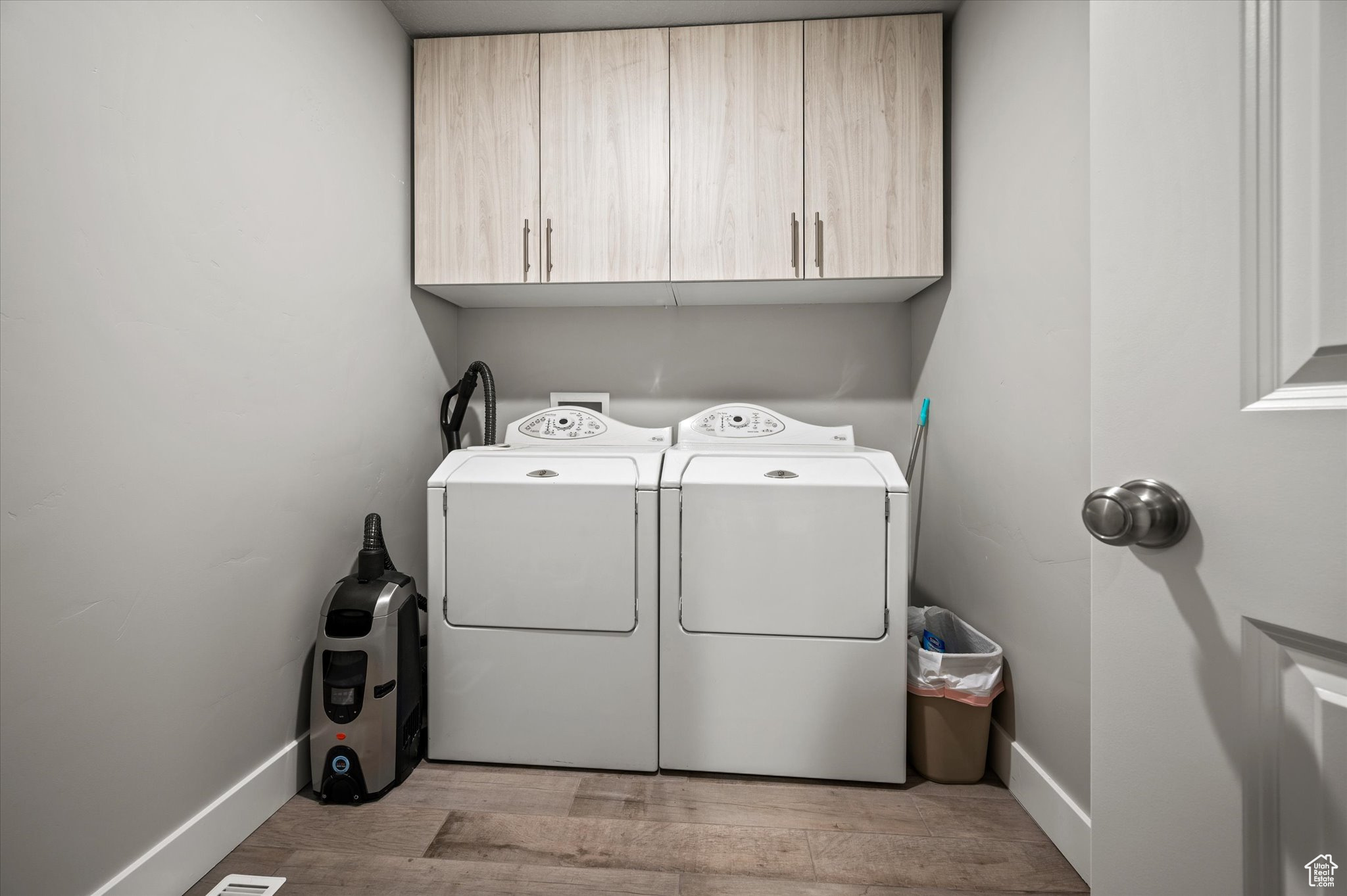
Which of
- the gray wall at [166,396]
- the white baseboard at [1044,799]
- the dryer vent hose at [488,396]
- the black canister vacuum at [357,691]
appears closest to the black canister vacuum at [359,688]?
the black canister vacuum at [357,691]

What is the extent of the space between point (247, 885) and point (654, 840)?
2.96 ft

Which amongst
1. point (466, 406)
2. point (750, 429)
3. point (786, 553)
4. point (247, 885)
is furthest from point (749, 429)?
point (247, 885)

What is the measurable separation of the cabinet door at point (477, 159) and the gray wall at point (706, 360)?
0.44 meters

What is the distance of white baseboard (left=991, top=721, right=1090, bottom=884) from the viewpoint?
4.10ft

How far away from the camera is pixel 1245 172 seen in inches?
16.0

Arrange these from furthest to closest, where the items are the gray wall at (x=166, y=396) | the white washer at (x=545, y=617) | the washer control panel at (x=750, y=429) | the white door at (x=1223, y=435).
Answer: the washer control panel at (x=750, y=429)
the white washer at (x=545, y=617)
the gray wall at (x=166, y=396)
the white door at (x=1223, y=435)

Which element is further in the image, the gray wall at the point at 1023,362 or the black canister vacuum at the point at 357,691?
the black canister vacuum at the point at 357,691

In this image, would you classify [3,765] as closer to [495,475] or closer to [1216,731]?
[495,475]

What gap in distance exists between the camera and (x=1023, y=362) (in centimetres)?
147

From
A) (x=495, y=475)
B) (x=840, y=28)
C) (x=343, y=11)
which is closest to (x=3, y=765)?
(x=495, y=475)

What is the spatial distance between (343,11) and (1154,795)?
96.1 inches

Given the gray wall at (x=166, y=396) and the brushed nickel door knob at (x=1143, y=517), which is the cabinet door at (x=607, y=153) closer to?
the gray wall at (x=166, y=396)

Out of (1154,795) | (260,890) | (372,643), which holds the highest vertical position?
(1154,795)

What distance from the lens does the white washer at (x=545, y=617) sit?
1639 mm
